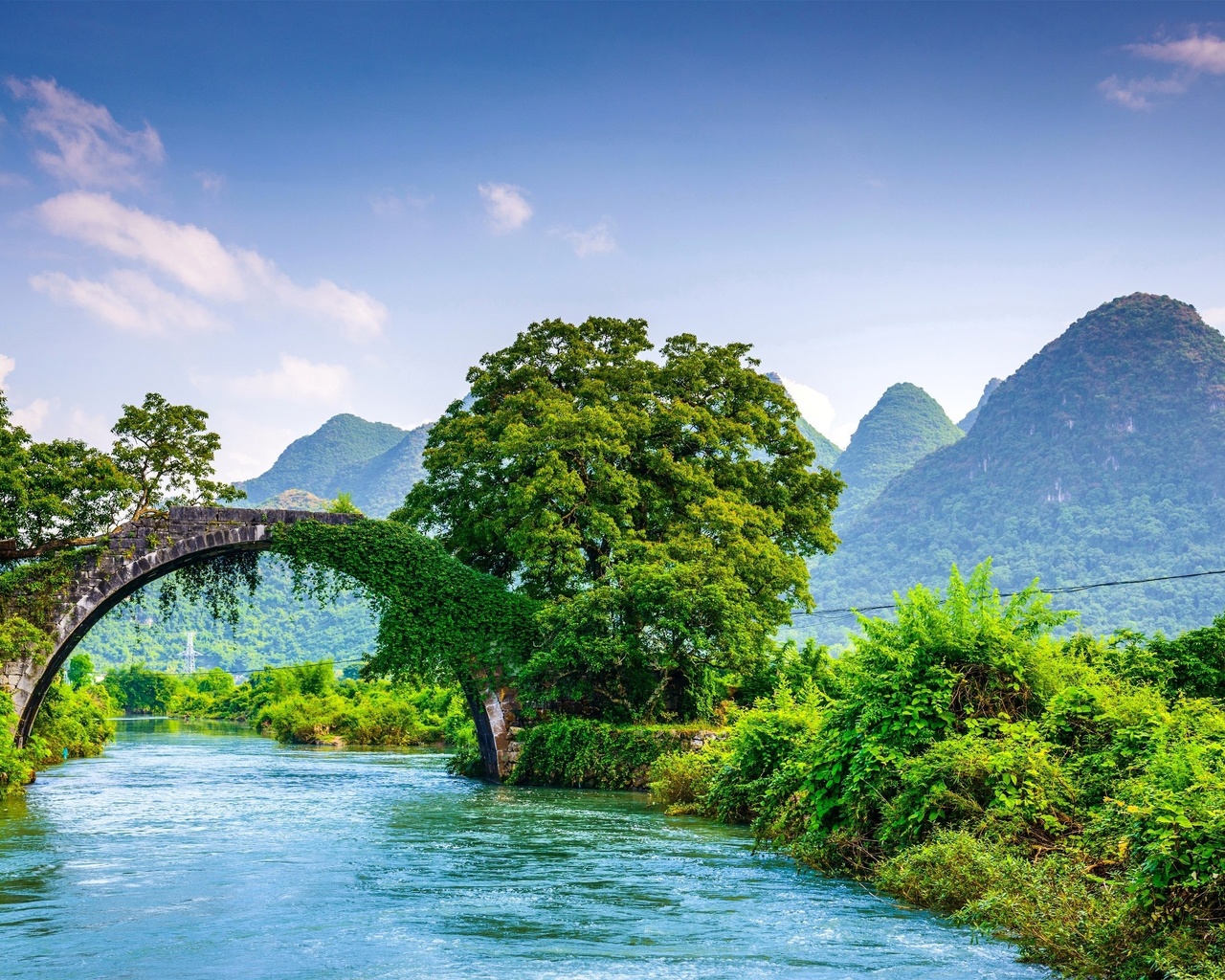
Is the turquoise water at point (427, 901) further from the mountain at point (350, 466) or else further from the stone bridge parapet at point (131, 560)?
the mountain at point (350, 466)

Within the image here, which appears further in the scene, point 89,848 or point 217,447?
point 217,447

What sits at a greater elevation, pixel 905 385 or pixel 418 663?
pixel 905 385

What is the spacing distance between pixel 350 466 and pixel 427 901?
175 m

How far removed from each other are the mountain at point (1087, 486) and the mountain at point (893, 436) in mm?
22320

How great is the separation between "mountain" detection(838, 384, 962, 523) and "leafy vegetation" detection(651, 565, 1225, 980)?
133 metres

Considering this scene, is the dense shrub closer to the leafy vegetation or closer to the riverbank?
the riverbank

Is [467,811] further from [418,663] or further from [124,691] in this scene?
[124,691]

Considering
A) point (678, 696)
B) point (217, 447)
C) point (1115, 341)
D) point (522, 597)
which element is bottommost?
point (678, 696)

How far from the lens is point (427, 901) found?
1130cm

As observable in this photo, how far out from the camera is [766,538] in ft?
88.6

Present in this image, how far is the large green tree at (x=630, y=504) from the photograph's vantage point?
24.4 metres

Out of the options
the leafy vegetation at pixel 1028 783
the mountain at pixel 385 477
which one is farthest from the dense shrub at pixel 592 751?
the mountain at pixel 385 477

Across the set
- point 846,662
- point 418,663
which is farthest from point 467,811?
point 846,662

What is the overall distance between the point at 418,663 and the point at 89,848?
443 inches
